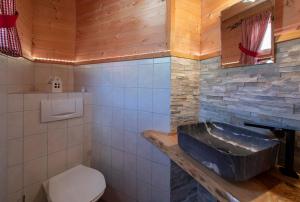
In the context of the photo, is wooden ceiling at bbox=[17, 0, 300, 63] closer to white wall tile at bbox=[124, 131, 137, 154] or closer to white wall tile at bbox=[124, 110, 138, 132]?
white wall tile at bbox=[124, 110, 138, 132]

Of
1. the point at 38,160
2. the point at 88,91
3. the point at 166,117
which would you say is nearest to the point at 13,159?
the point at 38,160

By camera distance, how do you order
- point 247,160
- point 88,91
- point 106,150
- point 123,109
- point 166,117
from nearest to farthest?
point 247,160
point 166,117
point 123,109
point 106,150
point 88,91

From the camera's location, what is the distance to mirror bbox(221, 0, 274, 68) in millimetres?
1058

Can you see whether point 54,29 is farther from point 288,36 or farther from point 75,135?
point 288,36

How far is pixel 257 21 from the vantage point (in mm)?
1119

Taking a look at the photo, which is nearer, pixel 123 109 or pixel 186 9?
pixel 186 9

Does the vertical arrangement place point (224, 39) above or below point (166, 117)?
above

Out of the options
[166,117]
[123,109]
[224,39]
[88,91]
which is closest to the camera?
[224,39]

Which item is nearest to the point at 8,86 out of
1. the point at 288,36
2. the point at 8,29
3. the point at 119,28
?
the point at 8,29

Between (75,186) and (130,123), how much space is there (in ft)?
2.25

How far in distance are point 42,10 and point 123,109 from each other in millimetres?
1391

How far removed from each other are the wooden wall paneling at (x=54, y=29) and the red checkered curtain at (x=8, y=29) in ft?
2.49

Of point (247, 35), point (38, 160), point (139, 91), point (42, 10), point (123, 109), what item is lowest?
point (38, 160)

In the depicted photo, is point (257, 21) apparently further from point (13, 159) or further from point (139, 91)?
Answer: point (13, 159)
